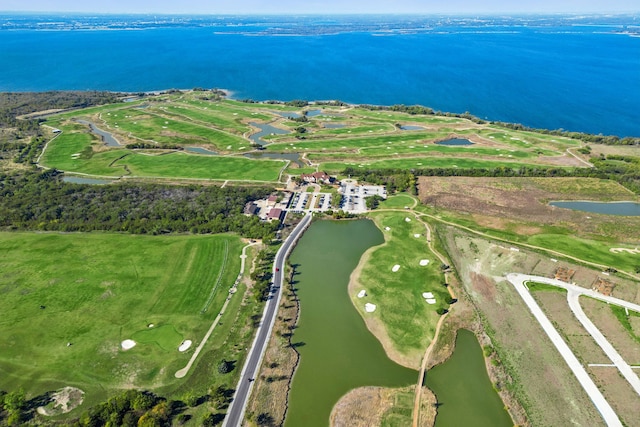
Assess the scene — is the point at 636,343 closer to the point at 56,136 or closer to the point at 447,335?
the point at 447,335

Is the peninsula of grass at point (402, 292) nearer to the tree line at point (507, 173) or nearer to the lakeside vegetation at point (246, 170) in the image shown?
the lakeside vegetation at point (246, 170)

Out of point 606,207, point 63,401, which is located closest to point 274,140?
point 606,207

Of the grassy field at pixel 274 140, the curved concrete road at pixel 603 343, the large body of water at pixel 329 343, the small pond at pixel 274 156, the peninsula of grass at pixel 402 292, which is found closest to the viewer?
the large body of water at pixel 329 343

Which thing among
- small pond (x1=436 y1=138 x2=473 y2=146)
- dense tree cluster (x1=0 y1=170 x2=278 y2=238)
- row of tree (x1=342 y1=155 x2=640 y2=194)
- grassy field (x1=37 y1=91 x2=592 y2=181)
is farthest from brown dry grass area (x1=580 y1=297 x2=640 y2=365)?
small pond (x1=436 y1=138 x2=473 y2=146)

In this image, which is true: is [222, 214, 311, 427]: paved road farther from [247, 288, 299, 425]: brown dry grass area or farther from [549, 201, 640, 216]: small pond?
[549, 201, 640, 216]: small pond

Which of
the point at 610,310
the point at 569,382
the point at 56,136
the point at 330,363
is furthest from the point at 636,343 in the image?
the point at 56,136

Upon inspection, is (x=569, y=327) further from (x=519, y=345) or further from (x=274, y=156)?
(x=274, y=156)

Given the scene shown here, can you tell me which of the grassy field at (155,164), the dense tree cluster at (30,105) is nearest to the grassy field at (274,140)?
the grassy field at (155,164)
